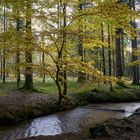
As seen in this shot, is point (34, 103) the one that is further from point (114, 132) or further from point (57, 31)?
point (114, 132)

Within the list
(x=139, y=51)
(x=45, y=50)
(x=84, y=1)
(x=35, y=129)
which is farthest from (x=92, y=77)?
(x=139, y=51)

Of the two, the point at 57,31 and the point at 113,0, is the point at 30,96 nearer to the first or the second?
the point at 57,31

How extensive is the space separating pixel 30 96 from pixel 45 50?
113 inches

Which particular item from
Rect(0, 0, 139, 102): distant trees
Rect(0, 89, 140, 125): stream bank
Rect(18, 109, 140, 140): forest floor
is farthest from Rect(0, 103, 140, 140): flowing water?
Rect(18, 109, 140, 140): forest floor

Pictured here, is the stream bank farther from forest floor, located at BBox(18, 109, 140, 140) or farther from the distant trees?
forest floor, located at BBox(18, 109, 140, 140)

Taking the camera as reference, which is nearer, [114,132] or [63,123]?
[114,132]

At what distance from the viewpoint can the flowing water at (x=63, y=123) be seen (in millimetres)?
10592

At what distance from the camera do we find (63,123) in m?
12.4

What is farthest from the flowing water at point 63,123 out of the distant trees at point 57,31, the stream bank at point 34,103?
the distant trees at point 57,31

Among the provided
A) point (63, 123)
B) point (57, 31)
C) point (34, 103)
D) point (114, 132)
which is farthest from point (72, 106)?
point (114, 132)

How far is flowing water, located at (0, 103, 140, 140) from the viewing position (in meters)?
10.6

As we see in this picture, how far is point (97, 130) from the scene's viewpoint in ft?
27.6

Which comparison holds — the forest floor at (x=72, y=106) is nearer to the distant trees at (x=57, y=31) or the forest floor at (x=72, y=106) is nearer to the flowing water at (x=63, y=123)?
the flowing water at (x=63, y=123)

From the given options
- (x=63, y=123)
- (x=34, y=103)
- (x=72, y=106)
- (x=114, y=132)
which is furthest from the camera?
(x=72, y=106)
